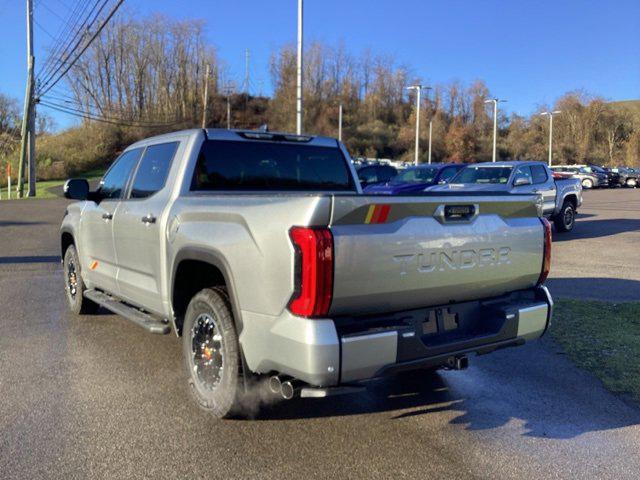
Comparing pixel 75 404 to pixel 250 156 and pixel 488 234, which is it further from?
pixel 488 234

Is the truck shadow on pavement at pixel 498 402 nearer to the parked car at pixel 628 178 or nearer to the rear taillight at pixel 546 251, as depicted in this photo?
the rear taillight at pixel 546 251

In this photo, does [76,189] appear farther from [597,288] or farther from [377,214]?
[597,288]

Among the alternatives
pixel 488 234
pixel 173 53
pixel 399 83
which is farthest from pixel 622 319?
pixel 399 83

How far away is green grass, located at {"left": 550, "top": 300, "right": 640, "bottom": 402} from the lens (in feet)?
16.7

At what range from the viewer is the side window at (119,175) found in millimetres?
5897

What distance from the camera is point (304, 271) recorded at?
3.21 metres

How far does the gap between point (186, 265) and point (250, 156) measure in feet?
4.32

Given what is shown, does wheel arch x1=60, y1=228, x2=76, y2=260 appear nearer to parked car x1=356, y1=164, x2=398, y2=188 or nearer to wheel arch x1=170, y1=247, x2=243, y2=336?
wheel arch x1=170, y1=247, x2=243, y2=336

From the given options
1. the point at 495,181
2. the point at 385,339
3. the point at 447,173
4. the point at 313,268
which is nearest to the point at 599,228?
the point at 447,173

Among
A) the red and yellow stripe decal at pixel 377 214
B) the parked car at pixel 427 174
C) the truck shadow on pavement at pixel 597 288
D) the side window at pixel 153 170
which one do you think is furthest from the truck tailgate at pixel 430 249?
the parked car at pixel 427 174

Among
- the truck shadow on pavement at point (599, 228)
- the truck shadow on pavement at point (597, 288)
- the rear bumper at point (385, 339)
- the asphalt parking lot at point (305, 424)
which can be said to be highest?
the rear bumper at point (385, 339)

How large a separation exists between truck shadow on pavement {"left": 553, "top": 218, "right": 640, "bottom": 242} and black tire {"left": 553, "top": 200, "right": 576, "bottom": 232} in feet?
0.58

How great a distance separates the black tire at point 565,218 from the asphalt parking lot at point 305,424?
11.0 meters

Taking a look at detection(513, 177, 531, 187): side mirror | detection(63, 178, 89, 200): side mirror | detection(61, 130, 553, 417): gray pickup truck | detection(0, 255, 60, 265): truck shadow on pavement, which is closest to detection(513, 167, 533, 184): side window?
detection(513, 177, 531, 187): side mirror
